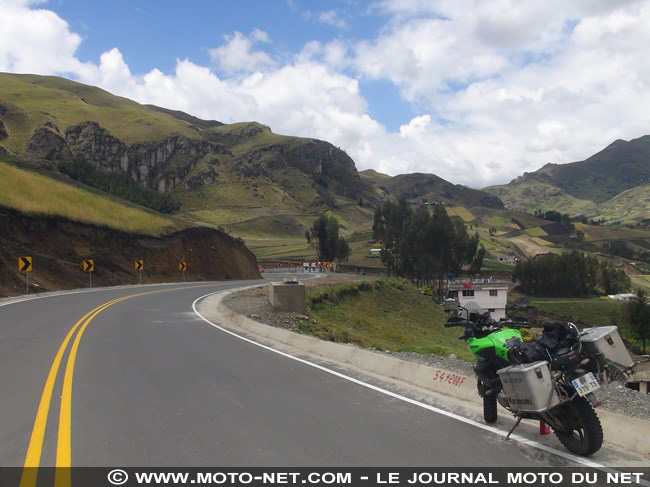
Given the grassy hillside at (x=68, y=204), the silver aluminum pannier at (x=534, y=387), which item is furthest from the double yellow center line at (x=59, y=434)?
the grassy hillside at (x=68, y=204)

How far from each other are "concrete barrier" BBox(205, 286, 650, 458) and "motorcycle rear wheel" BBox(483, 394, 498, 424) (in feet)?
2.09

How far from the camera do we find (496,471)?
17.2ft

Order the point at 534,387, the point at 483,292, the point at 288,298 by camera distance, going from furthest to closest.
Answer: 1. the point at 483,292
2. the point at 288,298
3. the point at 534,387

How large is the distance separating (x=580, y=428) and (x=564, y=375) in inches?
21.7

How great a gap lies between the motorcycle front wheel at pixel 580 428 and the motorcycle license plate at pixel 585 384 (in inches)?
7.4

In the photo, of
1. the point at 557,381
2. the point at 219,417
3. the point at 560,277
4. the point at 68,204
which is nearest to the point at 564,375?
the point at 557,381

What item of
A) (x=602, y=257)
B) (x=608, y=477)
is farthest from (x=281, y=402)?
(x=602, y=257)

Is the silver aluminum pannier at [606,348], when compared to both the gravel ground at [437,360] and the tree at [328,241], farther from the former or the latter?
the tree at [328,241]

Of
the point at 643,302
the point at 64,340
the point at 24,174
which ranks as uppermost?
the point at 24,174

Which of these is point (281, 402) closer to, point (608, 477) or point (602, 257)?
point (608, 477)

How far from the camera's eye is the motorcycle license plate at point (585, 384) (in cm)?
533

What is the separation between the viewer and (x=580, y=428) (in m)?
5.57

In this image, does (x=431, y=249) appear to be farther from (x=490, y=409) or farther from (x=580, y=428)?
(x=580, y=428)

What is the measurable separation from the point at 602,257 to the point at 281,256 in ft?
329
